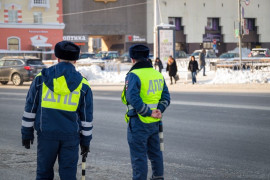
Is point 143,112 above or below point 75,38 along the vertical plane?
below

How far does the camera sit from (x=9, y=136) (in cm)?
1008

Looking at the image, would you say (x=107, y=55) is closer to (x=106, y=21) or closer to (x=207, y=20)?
(x=106, y=21)

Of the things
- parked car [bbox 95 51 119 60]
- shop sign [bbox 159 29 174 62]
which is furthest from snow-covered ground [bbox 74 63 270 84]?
parked car [bbox 95 51 119 60]

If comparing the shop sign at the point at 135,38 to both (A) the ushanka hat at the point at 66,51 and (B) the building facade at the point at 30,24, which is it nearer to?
(B) the building facade at the point at 30,24

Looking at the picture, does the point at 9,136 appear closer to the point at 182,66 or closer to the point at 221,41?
the point at 182,66

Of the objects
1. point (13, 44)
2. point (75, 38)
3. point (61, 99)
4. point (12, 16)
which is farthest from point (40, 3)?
point (61, 99)

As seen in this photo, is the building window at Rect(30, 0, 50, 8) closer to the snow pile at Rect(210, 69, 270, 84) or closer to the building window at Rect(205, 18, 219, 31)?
the building window at Rect(205, 18, 219, 31)

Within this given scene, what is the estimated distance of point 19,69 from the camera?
2733cm

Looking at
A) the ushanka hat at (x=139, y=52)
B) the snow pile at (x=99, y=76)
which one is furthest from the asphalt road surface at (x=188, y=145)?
the snow pile at (x=99, y=76)

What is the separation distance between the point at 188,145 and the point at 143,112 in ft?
12.1

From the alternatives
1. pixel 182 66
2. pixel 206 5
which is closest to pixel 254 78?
pixel 182 66

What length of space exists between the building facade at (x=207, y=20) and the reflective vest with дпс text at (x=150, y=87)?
6195 centimetres

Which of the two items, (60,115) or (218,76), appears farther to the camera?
(218,76)

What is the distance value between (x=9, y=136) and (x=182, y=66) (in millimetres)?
→ 33218
